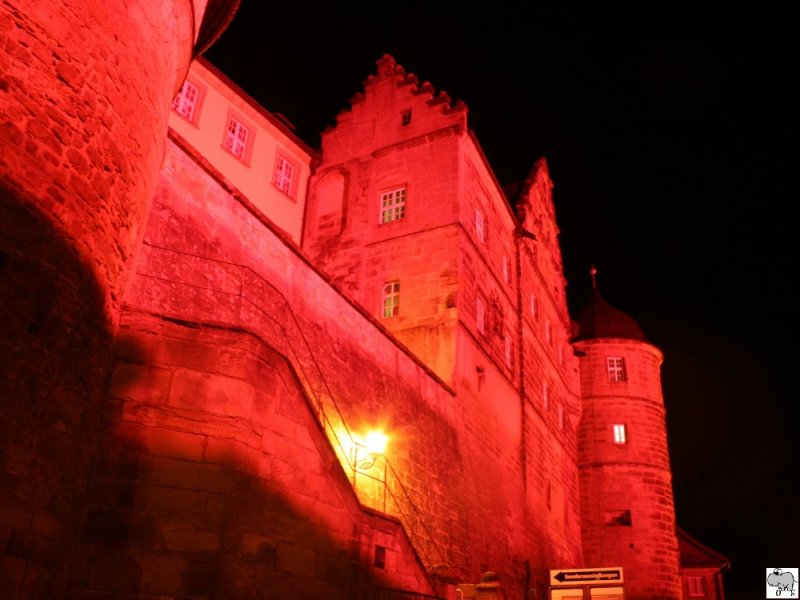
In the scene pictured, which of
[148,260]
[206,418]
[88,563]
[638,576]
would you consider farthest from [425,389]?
[638,576]

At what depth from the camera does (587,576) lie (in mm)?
15547

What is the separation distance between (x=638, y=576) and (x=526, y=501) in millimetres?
9121

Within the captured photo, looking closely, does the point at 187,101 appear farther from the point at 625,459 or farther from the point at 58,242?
the point at 625,459

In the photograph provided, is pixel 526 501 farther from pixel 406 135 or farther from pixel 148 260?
pixel 148 260

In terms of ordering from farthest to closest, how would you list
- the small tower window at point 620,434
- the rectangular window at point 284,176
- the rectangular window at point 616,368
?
the rectangular window at point 616,368
the small tower window at point 620,434
the rectangular window at point 284,176

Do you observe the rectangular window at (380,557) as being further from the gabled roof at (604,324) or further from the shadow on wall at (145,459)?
the gabled roof at (604,324)

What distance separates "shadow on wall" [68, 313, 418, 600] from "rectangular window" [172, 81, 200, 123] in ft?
38.4

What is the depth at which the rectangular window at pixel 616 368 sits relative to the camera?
34312 millimetres

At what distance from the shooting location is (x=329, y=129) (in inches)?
1027

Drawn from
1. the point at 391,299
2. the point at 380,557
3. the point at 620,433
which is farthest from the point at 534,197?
the point at 380,557

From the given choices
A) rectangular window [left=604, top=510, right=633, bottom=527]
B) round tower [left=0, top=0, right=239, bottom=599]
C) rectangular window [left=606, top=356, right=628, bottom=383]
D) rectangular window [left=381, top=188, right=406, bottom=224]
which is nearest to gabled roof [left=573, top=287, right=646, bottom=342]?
rectangular window [left=606, top=356, right=628, bottom=383]

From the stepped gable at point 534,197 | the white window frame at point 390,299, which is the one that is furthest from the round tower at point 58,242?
the stepped gable at point 534,197

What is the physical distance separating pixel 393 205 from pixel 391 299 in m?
3.35

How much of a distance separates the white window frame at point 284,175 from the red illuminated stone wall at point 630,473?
16715 millimetres
